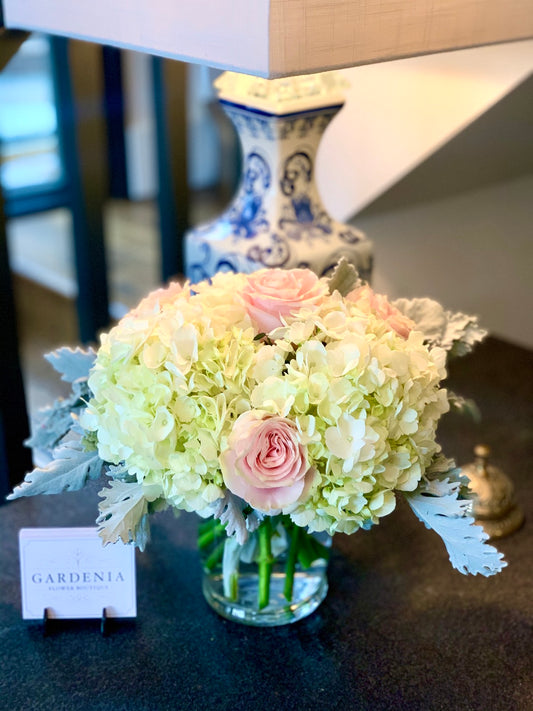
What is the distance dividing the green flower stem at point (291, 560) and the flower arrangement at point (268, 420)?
137 millimetres

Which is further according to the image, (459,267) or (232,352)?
(459,267)

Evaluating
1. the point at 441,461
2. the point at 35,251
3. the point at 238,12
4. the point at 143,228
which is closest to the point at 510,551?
the point at 441,461

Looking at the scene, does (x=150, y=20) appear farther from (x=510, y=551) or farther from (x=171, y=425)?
(x=510, y=551)

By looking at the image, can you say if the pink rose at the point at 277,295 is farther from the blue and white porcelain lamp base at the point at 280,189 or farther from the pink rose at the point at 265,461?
the blue and white porcelain lamp base at the point at 280,189

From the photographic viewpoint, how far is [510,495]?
1.14 m

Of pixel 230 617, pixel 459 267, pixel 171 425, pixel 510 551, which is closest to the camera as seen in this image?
pixel 171 425

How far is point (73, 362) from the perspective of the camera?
938 mm

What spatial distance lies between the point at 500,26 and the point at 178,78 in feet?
3.38

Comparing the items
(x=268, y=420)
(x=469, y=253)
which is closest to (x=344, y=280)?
(x=268, y=420)

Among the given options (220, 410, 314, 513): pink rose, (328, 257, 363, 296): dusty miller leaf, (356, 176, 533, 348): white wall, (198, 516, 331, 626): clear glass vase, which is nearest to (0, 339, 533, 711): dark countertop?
(198, 516, 331, 626): clear glass vase

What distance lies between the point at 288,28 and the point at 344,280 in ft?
0.93

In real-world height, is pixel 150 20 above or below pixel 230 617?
above

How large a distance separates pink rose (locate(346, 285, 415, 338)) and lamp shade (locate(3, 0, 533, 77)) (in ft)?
0.74

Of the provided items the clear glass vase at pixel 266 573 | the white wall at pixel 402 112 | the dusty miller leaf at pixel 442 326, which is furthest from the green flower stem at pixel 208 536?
the white wall at pixel 402 112
